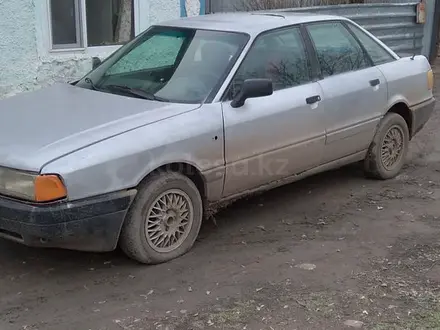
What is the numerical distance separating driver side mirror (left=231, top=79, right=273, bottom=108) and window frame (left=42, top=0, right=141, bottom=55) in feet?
13.2

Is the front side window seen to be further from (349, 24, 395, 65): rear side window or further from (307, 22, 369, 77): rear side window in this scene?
(349, 24, 395, 65): rear side window

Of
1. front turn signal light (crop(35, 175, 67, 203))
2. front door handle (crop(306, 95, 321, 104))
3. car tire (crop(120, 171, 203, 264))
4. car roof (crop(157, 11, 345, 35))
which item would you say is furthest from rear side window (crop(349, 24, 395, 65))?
front turn signal light (crop(35, 175, 67, 203))

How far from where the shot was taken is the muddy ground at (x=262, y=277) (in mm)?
3738

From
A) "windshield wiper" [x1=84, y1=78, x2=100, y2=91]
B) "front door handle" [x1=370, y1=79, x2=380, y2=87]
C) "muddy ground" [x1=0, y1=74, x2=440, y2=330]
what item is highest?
"windshield wiper" [x1=84, y1=78, x2=100, y2=91]

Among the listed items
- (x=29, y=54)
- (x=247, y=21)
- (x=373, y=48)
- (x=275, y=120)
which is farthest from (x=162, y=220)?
(x=29, y=54)

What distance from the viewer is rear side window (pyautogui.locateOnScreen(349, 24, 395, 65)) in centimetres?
604

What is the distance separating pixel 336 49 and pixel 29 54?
396 cm

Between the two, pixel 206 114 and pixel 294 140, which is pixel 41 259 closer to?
pixel 206 114

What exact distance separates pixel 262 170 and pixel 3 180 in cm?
198

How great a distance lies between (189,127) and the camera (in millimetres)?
4422

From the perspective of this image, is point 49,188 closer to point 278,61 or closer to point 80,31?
point 278,61

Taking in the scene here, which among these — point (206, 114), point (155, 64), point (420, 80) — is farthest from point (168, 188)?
point (420, 80)

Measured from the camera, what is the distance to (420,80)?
641cm

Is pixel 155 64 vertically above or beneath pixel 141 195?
above
